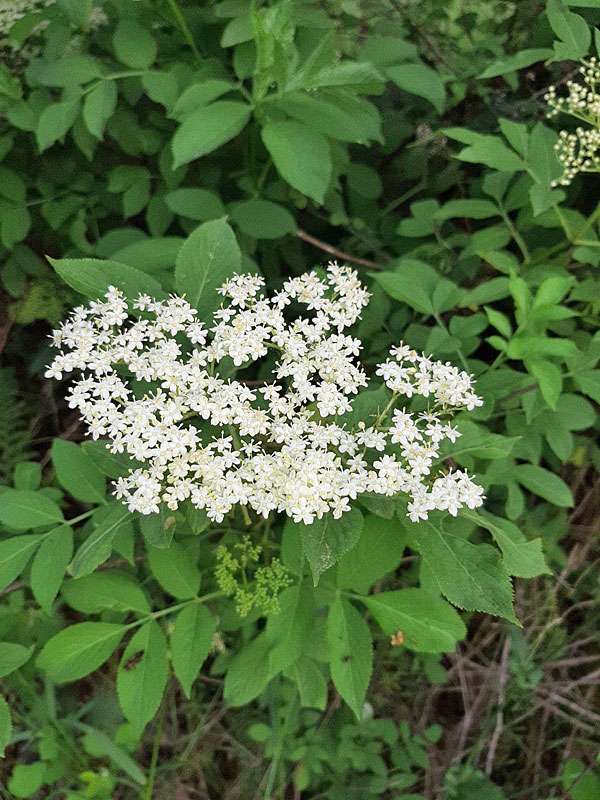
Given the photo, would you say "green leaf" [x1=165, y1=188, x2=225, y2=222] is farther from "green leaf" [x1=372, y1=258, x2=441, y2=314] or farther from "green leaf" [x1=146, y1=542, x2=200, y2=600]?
"green leaf" [x1=146, y1=542, x2=200, y2=600]

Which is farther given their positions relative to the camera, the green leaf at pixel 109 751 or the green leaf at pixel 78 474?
the green leaf at pixel 109 751

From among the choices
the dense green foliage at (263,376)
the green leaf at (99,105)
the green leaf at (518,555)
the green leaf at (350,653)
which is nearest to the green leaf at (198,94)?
the dense green foliage at (263,376)

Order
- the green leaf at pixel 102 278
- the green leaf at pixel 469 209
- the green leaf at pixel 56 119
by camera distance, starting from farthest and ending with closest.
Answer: the green leaf at pixel 469 209
the green leaf at pixel 56 119
the green leaf at pixel 102 278

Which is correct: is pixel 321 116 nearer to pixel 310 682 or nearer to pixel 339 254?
pixel 339 254

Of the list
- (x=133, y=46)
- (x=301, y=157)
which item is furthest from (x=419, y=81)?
(x=133, y=46)

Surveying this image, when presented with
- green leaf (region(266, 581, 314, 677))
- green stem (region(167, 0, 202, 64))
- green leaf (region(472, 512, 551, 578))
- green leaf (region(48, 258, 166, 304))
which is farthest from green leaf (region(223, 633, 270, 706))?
green stem (region(167, 0, 202, 64))

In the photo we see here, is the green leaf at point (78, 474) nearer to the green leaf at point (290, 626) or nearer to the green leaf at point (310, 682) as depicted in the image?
the green leaf at point (290, 626)

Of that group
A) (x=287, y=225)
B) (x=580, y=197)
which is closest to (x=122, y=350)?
(x=287, y=225)
